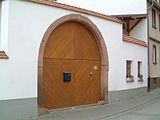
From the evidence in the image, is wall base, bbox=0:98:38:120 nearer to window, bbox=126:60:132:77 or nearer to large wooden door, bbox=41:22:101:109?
large wooden door, bbox=41:22:101:109

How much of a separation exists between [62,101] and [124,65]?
5.10m

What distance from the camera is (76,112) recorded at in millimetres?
13070

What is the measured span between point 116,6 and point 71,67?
10.6 metres

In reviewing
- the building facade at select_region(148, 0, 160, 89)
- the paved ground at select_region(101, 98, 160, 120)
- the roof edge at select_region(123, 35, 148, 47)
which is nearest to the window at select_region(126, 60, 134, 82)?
the roof edge at select_region(123, 35, 148, 47)

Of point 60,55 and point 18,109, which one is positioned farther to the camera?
point 60,55

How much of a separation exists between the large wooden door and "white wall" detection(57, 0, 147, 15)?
8232 millimetres

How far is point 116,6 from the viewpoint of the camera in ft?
77.1

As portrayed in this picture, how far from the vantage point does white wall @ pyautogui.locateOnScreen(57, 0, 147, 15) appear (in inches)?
906

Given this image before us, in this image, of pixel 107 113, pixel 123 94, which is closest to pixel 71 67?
pixel 107 113

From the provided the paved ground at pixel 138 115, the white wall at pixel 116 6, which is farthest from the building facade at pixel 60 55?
the white wall at pixel 116 6

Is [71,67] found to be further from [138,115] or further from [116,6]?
[116,6]

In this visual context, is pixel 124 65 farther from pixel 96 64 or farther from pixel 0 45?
pixel 0 45

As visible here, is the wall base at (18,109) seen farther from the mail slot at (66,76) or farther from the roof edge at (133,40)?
the roof edge at (133,40)

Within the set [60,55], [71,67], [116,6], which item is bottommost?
[71,67]
